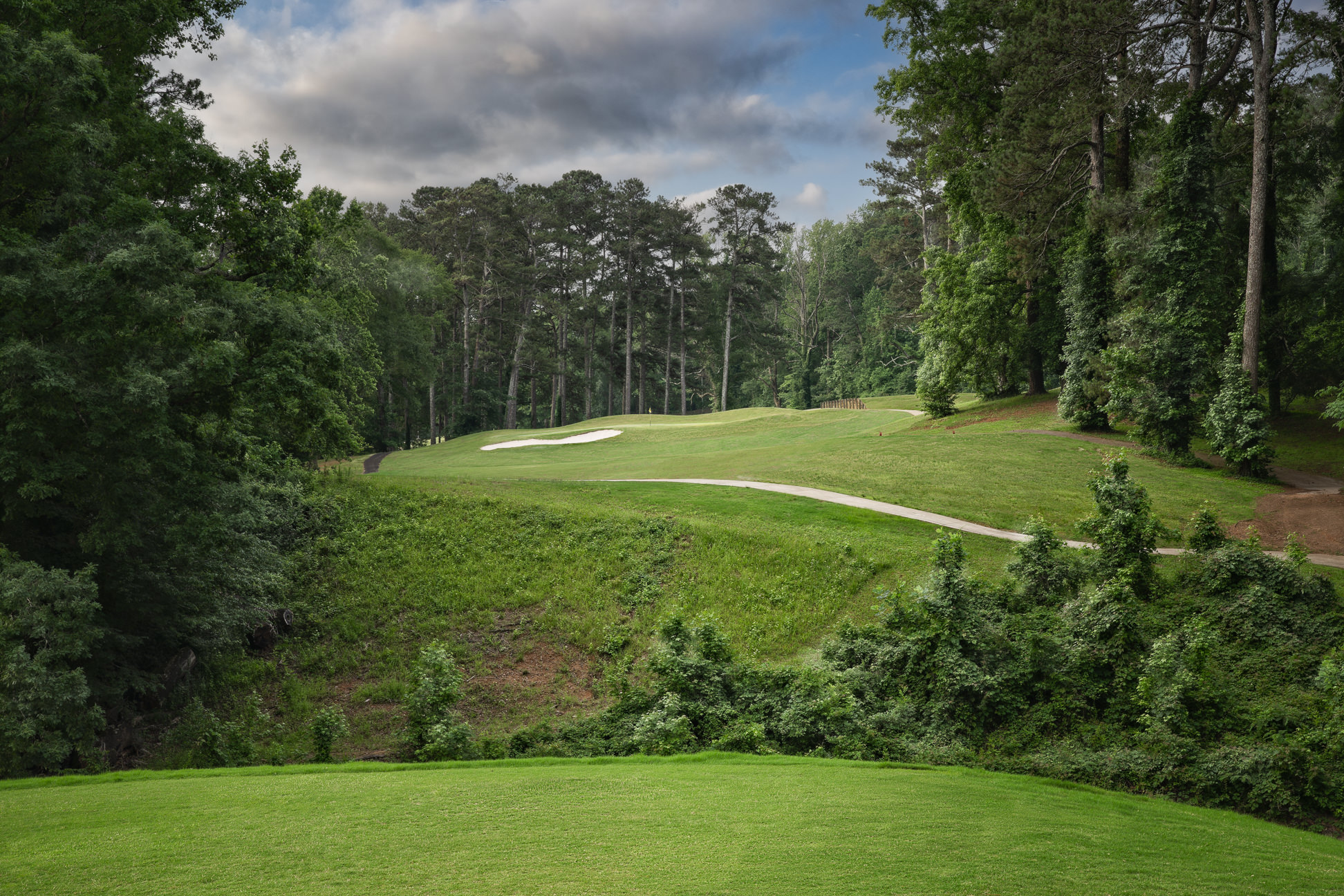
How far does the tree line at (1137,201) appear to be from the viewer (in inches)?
895

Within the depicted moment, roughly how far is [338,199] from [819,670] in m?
16.0

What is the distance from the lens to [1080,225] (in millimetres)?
27938

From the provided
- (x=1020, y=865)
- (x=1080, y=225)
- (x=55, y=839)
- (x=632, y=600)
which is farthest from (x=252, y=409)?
(x=1080, y=225)

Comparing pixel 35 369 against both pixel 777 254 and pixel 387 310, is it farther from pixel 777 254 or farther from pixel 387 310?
pixel 777 254

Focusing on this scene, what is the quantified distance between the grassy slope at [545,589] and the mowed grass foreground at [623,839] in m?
6.15

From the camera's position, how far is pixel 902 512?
1984cm

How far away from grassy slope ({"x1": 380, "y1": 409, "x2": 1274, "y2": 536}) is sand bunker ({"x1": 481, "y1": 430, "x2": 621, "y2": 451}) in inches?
30.3

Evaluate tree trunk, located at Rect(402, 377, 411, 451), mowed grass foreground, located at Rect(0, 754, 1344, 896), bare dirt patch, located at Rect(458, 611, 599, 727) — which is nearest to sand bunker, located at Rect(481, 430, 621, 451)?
tree trunk, located at Rect(402, 377, 411, 451)

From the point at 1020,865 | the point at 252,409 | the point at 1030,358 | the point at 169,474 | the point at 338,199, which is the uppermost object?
the point at 338,199

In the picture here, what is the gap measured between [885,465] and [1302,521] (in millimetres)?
10365

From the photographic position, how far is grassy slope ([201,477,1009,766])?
14.8 meters

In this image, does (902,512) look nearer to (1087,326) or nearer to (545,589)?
(545,589)

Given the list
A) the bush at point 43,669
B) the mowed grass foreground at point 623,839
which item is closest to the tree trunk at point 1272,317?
the mowed grass foreground at point 623,839

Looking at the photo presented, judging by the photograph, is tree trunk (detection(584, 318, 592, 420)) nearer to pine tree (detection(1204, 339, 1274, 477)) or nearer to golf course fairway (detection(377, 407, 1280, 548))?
golf course fairway (detection(377, 407, 1280, 548))
